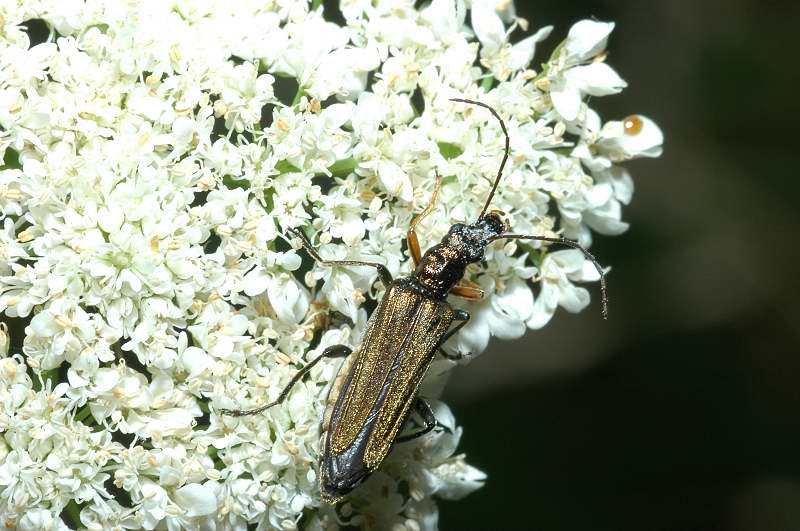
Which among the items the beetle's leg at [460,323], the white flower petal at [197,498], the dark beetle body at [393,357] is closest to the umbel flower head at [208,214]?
the white flower petal at [197,498]

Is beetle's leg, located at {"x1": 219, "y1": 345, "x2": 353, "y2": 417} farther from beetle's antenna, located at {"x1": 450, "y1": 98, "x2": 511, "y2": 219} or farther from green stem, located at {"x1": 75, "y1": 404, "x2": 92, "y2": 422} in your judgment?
beetle's antenna, located at {"x1": 450, "y1": 98, "x2": 511, "y2": 219}

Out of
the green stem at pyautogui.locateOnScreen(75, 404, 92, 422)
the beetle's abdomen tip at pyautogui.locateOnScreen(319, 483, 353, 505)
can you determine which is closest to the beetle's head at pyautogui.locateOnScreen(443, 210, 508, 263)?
the beetle's abdomen tip at pyautogui.locateOnScreen(319, 483, 353, 505)

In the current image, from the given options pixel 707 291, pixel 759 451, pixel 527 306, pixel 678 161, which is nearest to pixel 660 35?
pixel 678 161

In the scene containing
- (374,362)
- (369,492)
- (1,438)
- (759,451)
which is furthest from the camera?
(759,451)

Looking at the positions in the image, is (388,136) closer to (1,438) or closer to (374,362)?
(374,362)

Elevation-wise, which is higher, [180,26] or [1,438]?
[180,26]

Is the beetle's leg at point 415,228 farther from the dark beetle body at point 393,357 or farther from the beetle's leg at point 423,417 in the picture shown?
the beetle's leg at point 423,417

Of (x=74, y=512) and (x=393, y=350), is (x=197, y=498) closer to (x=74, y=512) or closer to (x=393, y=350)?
(x=74, y=512)

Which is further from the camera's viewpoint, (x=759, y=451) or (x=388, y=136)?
(x=759, y=451)
